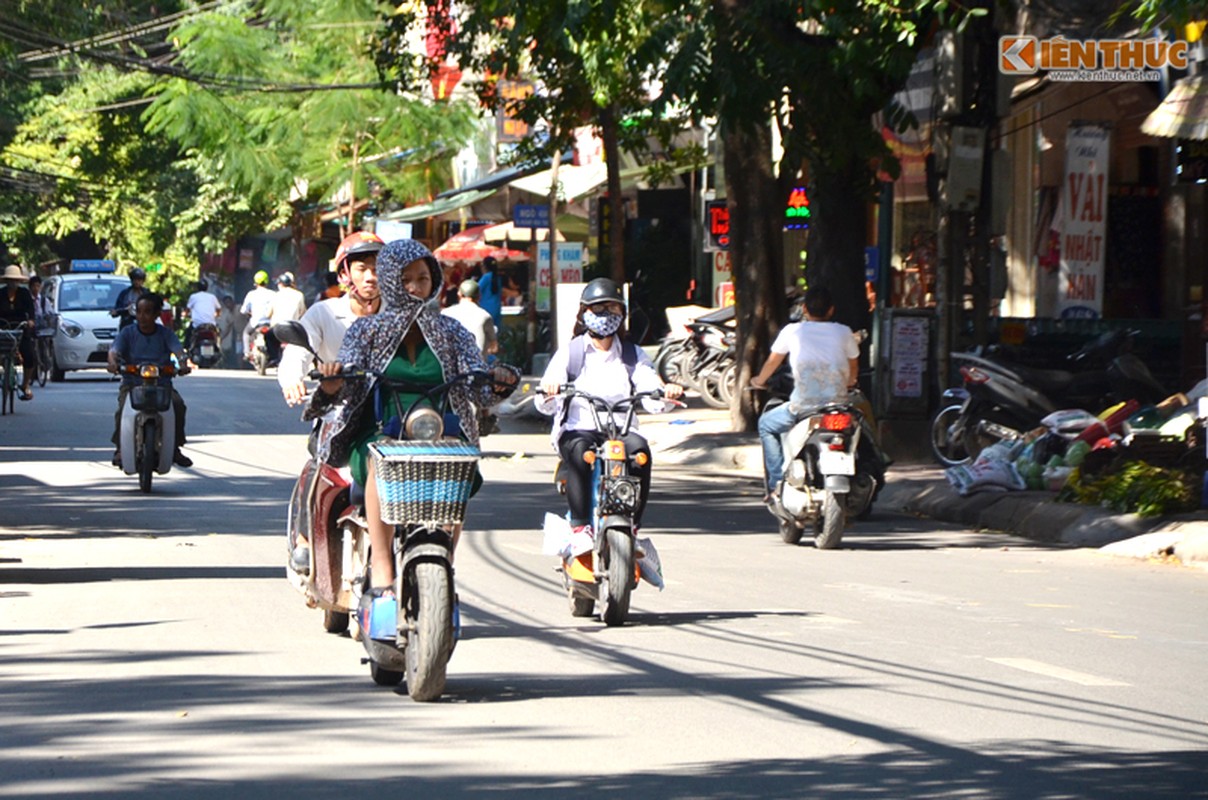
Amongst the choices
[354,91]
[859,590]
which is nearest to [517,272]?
[354,91]

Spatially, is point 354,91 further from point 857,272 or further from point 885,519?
point 885,519

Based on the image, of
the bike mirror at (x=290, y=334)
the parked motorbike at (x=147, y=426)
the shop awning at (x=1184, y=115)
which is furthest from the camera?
the parked motorbike at (x=147, y=426)

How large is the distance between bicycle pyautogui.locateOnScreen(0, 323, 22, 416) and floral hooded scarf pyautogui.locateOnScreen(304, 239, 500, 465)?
18939 millimetres

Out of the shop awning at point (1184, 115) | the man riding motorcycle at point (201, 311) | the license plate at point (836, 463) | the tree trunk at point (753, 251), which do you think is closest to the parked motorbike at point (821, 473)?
the license plate at point (836, 463)

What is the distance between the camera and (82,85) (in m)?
48.1

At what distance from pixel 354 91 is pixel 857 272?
21740 millimetres

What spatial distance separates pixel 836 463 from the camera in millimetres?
13297

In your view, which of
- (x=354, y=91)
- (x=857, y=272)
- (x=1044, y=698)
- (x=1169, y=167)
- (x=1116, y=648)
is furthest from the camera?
(x=354, y=91)

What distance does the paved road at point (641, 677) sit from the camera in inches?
251

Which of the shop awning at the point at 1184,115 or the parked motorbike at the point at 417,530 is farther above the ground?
the shop awning at the point at 1184,115

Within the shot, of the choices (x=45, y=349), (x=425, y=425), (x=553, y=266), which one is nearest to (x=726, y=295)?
(x=553, y=266)

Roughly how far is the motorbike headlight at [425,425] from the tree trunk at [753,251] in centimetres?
1376

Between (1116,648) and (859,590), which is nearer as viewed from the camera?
(1116,648)

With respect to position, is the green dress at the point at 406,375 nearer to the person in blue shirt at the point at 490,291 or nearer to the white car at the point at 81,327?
the person in blue shirt at the point at 490,291
